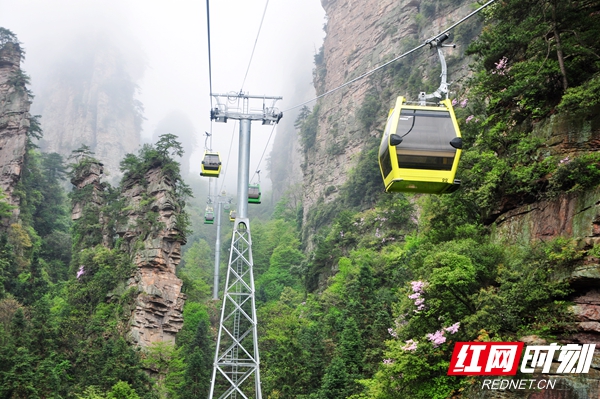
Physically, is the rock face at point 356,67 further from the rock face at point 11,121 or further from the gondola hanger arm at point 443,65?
the gondola hanger arm at point 443,65

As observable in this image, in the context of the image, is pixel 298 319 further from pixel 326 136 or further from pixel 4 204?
pixel 326 136

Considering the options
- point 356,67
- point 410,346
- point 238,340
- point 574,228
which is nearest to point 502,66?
point 574,228

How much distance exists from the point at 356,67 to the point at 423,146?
49.7m

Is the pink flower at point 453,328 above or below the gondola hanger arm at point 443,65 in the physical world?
below

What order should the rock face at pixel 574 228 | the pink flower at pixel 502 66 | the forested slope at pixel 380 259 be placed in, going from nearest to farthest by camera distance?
1. the rock face at pixel 574 228
2. the forested slope at pixel 380 259
3. the pink flower at pixel 502 66

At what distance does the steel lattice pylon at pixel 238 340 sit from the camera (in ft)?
59.1

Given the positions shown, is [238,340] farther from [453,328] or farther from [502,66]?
[502,66]

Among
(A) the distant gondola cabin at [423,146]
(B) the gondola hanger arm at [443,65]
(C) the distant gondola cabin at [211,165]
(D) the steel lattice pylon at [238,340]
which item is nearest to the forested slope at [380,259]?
(D) the steel lattice pylon at [238,340]

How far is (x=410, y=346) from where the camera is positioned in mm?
15672

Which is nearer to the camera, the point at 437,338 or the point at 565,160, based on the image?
the point at 565,160

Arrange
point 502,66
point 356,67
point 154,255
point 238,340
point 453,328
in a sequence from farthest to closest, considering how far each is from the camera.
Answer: point 356,67 < point 154,255 < point 238,340 < point 502,66 < point 453,328

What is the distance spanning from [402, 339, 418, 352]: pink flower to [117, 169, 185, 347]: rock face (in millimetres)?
20012

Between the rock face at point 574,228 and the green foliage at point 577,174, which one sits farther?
the green foliage at point 577,174

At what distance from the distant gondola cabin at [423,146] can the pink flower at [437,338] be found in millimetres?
7050
